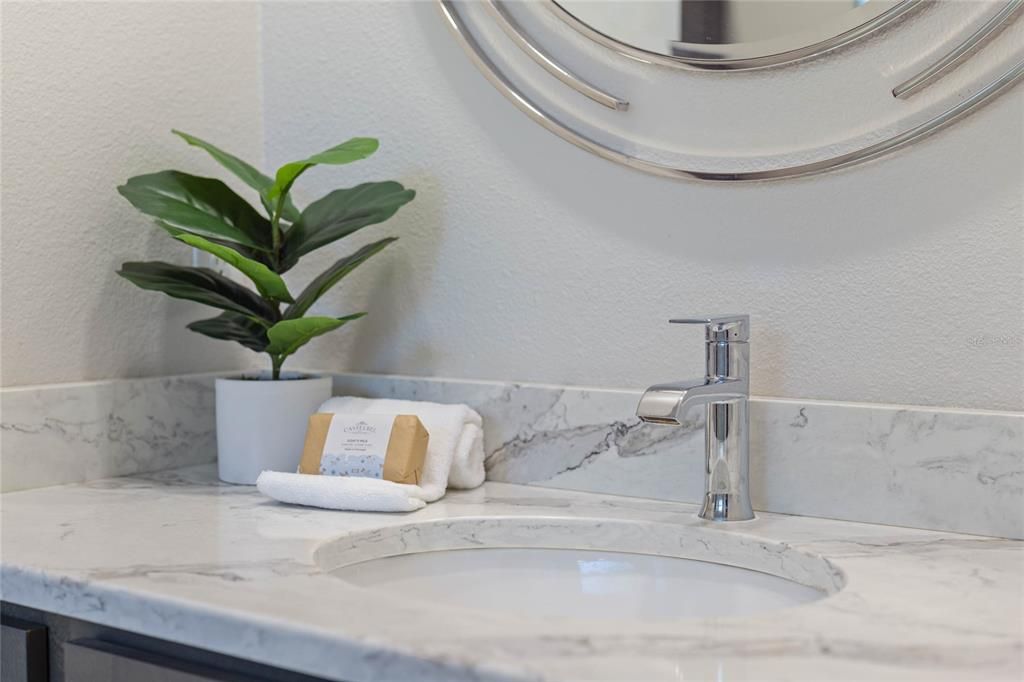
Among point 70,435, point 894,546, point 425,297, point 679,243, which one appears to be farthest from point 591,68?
point 70,435

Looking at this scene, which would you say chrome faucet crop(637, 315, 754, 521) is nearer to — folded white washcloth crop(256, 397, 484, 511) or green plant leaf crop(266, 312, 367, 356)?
folded white washcloth crop(256, 397, 484, 511)

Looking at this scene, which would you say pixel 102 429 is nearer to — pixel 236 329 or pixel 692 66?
pixel 236 329

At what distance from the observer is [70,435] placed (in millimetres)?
1304

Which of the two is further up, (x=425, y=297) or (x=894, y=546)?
(x=425, y=297)

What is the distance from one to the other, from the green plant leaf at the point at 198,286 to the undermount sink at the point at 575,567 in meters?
0.37

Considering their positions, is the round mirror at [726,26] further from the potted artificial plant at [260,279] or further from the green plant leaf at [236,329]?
the green plant leaf at [236,329]

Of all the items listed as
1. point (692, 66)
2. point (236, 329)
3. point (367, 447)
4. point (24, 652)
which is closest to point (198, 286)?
point (236, 329)

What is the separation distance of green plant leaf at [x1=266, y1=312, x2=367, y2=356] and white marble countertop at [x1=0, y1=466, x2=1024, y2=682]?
7.2 inches

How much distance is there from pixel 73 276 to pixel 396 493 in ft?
1.63

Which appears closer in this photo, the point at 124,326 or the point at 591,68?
the point at 591,68

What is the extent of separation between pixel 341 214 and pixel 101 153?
0.30m

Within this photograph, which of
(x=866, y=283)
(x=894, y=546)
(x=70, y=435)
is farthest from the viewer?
(x=70, y=435)

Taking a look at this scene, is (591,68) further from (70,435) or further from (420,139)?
(70,435)

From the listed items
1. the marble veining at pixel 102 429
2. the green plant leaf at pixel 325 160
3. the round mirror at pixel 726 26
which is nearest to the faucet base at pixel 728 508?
the round mirror at pixel 726 26
